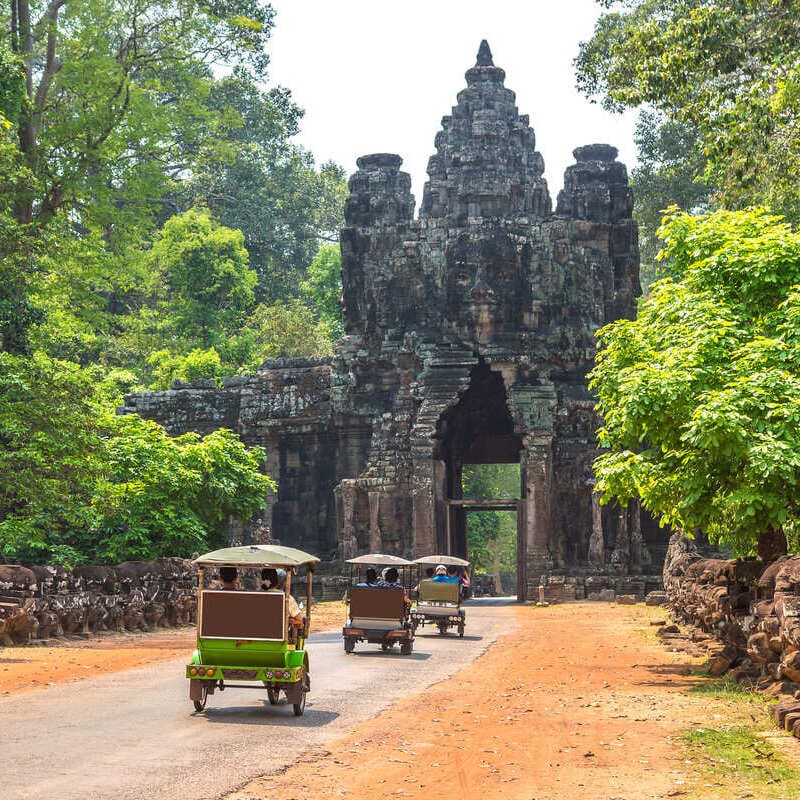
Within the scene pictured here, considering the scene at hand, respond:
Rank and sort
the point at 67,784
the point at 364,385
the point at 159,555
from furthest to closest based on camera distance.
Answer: the point at 364,385, the point at 159,555, the point at 67,784

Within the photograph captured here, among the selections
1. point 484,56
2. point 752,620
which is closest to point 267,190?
point 484,56

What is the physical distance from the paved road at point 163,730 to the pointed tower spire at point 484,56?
29.6 m

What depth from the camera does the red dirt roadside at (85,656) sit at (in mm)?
16312

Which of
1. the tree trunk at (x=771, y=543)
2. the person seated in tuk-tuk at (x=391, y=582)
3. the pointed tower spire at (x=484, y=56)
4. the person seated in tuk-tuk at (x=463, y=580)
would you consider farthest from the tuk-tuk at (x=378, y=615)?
the pointed tower spire at (x=484, y=56)

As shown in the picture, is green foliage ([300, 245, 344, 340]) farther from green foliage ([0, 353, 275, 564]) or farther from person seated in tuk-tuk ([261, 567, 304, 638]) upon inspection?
person seated in tuk-tuk ([261, 567, 304, 638])

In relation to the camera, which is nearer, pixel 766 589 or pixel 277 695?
pixel 277 695

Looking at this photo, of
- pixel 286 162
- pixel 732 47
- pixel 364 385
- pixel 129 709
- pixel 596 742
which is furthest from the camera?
pixel 286 162

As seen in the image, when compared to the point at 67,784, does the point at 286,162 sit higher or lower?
higher

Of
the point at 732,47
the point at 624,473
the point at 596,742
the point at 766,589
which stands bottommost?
the point at 596,742

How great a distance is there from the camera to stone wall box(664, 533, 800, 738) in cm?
1302

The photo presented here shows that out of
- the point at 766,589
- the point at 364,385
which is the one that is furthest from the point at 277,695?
the point at 364,385

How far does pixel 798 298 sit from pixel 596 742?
7836mm

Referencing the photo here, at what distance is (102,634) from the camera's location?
2408 centimetres

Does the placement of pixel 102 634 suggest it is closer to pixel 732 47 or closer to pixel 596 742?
pixel 596 742
